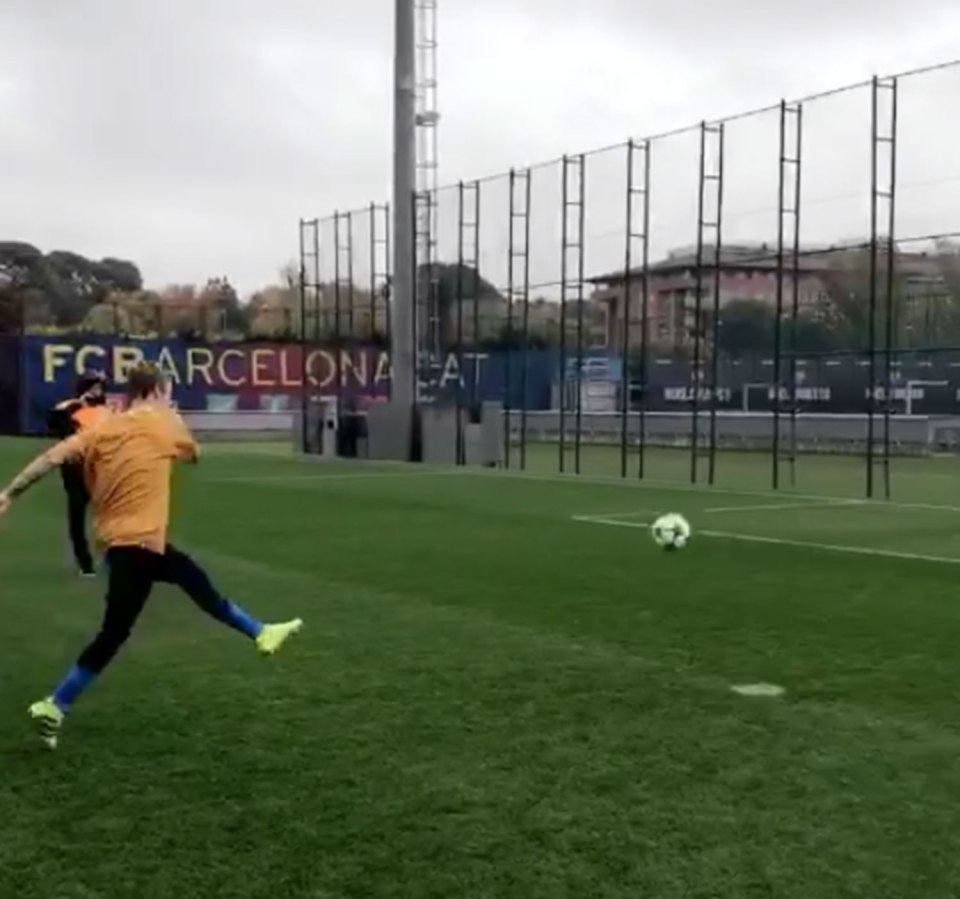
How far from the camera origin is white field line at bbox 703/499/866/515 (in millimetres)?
20016

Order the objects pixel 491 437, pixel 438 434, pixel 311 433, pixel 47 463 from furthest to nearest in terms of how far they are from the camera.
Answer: pixel 311 433, pixel 438 434, pixel 491 437, pixel 47 463

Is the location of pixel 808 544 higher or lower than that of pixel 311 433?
lower

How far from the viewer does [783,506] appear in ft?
68.0

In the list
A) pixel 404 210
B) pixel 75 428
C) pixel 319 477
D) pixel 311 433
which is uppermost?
pixel 404 210

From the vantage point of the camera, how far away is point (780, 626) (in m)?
10.0

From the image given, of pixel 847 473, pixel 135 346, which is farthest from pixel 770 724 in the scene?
pixel 135 346

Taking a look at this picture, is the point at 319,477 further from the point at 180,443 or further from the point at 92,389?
the point at 180,443

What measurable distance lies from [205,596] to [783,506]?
48.3ft

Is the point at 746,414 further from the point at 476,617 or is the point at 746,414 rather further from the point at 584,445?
the point at 476,617

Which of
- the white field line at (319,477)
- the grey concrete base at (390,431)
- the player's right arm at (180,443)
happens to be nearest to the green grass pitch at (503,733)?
the player's right arm at (180,443)

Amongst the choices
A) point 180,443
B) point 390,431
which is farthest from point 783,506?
point 180,443

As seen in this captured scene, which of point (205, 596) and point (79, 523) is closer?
point (205, 596)

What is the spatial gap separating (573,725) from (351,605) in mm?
4176

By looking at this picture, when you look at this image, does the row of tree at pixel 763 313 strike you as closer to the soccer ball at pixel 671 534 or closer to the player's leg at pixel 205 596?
the soccer ball at pixel 671 534
